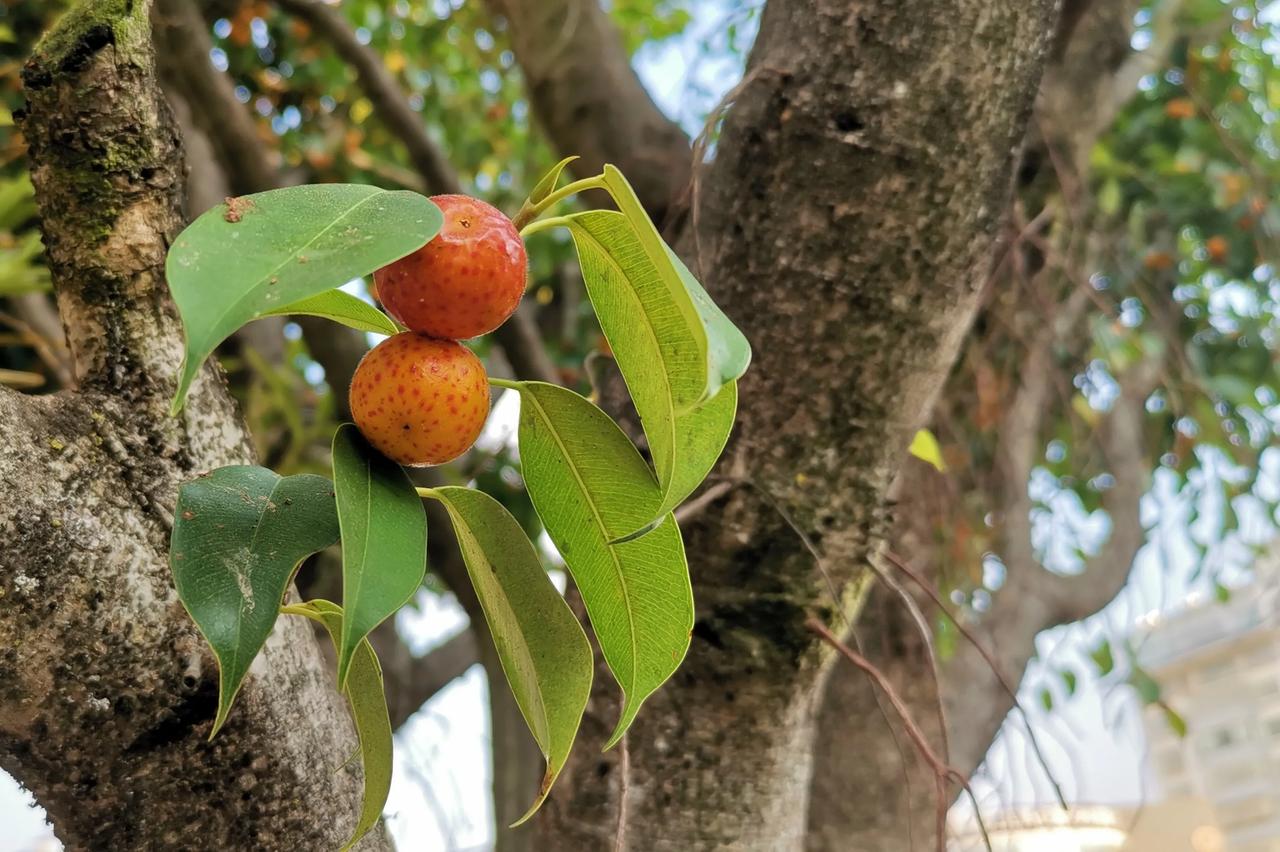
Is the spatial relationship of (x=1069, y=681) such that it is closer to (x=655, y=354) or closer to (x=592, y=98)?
(x=592, y=98)

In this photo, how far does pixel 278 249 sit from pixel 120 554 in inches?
7.8

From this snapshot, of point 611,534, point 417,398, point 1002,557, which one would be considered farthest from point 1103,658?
point 417,398

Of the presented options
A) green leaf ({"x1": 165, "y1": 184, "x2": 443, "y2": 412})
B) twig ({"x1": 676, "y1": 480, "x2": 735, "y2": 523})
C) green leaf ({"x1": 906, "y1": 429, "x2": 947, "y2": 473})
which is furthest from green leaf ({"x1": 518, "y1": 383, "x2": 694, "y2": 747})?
green leaf ({"x1": 906, "y1": 429, "x2": 947, "y2": 473})

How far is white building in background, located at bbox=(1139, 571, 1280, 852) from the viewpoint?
8.42 ft

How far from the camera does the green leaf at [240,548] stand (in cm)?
36

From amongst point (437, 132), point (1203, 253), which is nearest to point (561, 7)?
point (437, 132)

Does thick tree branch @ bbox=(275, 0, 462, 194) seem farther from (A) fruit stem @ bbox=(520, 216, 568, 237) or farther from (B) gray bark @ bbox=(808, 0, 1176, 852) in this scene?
(A) fruit stem @ bbox=(520, 216, 568, 237)

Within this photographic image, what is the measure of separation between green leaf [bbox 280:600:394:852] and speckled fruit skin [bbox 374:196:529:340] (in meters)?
0.14

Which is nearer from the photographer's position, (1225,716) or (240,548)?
(240,548)

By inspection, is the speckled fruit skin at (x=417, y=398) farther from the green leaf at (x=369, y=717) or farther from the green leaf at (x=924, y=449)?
the green leaf at (x=924, y=449)

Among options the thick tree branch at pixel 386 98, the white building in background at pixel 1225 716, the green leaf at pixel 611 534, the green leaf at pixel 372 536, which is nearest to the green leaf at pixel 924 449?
the green leaf at pixel 611 534

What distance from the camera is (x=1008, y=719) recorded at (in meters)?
1.47

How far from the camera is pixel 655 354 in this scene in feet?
1.32

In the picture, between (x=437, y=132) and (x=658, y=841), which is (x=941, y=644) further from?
(x=437, y=132)
